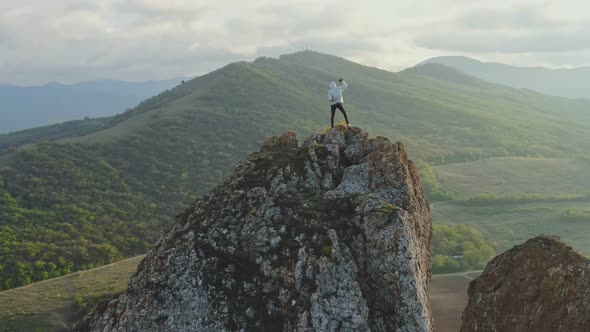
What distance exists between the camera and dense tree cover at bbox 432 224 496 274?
136 meters

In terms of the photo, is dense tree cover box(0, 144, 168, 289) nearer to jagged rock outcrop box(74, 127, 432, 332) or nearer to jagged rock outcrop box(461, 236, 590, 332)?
jagged rock outcrop box(74, 127, 432, 332)

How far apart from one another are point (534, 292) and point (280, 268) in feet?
29.9

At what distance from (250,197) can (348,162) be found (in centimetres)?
692

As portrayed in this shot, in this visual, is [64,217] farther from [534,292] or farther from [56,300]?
[534,292]

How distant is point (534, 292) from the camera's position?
17.5m

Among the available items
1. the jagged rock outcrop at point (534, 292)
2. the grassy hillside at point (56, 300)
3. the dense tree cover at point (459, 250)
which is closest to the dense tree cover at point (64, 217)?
the grassy hillside at point (56, 300)

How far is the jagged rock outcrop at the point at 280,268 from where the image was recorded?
59.4 feet

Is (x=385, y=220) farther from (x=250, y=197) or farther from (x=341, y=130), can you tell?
(x=341, y=130)

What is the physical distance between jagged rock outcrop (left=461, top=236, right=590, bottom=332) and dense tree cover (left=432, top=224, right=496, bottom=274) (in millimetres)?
118878

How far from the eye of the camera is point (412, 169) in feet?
88.2

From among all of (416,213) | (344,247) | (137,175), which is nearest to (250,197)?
(344,247)

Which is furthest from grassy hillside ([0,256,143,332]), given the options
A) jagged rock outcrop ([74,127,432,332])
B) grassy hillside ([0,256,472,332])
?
jagged rock outcrop ([74,127,432,332])

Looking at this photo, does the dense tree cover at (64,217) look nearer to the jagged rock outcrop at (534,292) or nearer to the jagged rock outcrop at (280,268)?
the jagged rock outcrop at (280,268)

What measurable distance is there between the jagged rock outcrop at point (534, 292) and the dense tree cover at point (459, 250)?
119 meters
